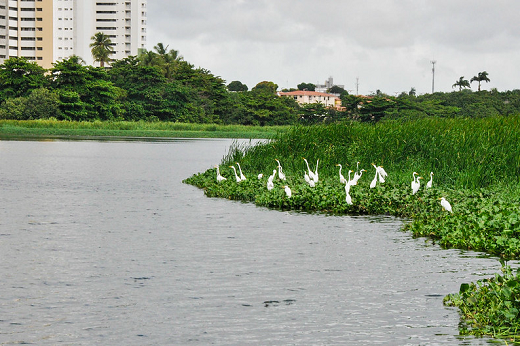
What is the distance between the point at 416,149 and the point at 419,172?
116cm

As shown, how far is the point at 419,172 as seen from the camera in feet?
73.5

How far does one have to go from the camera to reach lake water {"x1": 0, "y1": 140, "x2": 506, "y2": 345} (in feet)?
28.8

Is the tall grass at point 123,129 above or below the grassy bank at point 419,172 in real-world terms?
above

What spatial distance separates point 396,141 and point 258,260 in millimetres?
11680

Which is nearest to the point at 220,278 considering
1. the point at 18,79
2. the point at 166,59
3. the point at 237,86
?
the point at 18,79

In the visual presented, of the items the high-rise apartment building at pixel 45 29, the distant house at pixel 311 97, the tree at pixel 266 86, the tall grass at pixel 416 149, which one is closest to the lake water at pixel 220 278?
the tall grass at pixel 416 149

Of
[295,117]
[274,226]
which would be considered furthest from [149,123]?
[274,226]

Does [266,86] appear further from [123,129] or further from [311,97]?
[123,129]

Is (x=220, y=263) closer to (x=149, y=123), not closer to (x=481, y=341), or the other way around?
(x=481, y=341)

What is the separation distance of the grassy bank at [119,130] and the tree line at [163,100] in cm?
236

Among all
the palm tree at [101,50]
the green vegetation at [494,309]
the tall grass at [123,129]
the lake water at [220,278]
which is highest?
the palm tree at [101,50]

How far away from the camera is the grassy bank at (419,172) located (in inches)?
585

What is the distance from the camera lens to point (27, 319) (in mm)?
9188

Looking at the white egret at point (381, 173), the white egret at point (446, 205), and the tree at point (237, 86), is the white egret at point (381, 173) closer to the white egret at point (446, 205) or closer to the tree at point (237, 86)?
the white egret at point (446, 205)
